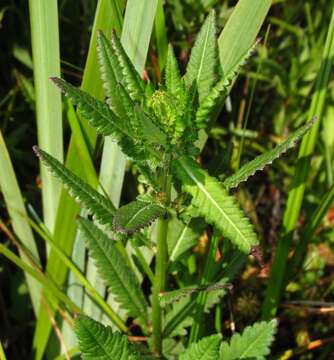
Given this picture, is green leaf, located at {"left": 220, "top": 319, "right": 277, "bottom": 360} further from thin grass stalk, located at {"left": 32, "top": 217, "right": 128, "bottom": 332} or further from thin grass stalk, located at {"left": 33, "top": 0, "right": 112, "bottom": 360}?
thin grass stalk, located at {"left": 33, "top": 0, "right": 112, "bottom": 360}

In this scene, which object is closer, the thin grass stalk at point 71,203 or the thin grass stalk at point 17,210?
the thin grass stalk at point 71,203

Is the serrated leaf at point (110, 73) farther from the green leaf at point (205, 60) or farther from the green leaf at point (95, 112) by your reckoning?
the green leaf at point (205, 60)

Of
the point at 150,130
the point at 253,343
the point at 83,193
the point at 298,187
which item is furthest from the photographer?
the point at 298,187

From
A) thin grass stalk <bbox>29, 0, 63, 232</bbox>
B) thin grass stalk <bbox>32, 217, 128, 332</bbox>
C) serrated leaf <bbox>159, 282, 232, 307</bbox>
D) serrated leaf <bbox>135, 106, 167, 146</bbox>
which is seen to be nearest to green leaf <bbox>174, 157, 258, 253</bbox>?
serrated leaf <bbox>135, 106, 167, 146</bbox>

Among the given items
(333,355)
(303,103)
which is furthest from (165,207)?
(303,103)

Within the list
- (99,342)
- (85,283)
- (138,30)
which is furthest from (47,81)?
(99,342)

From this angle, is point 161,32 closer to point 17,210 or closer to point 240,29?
point 240,29

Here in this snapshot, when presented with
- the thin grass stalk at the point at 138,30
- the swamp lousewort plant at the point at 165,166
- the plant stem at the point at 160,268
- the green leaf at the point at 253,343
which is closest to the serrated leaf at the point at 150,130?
the swamp lousewort plant at the point at 165,166
